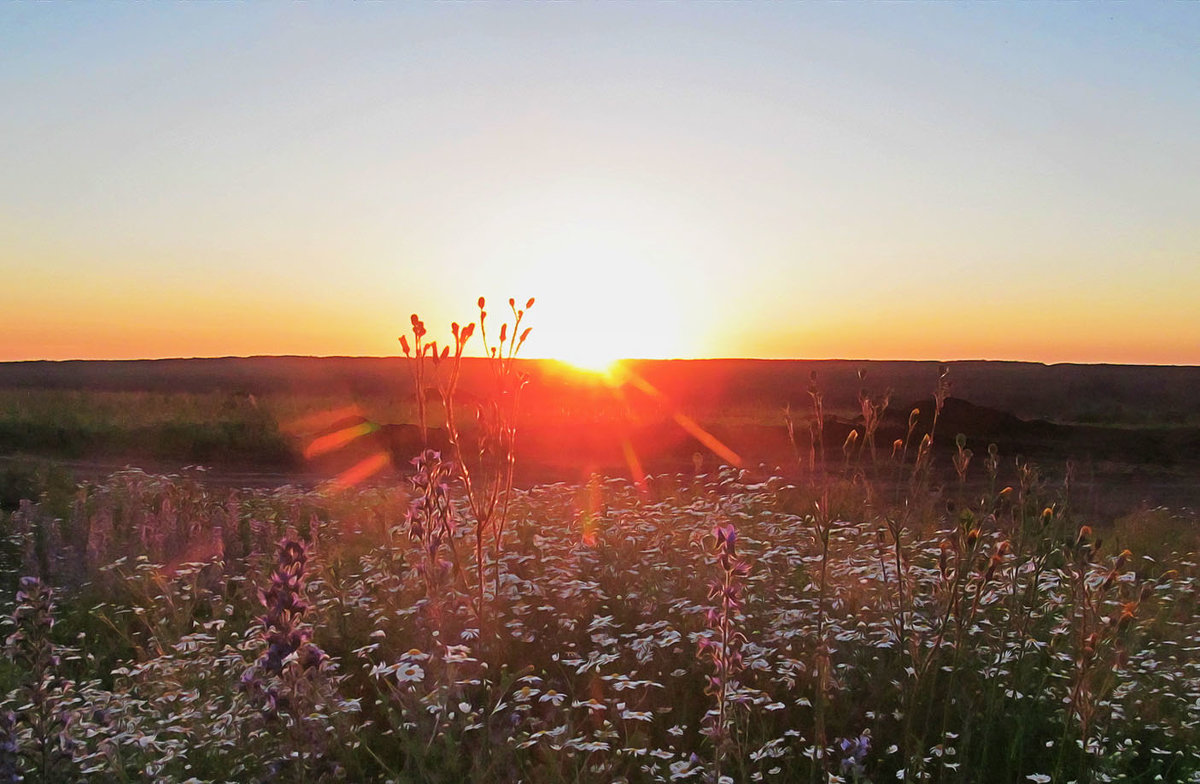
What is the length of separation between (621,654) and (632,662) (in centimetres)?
8

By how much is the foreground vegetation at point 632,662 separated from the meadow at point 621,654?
27 millimetres

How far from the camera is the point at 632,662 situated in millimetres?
5074

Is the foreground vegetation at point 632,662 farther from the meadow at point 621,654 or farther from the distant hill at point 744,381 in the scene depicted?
the distant hill at point 744,381

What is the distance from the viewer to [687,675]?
16.5 feet

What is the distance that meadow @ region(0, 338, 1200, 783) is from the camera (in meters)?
3.51

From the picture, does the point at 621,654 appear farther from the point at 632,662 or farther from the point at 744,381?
the point at 744,381

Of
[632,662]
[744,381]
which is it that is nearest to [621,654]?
[632,662]

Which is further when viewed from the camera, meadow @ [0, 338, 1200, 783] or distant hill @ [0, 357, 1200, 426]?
distant hill @ [0, 357, 1200, 426]

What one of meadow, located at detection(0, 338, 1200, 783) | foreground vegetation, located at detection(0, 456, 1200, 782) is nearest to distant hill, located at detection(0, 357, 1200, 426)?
meadow, located at detection(0, 338, 1200, 783)

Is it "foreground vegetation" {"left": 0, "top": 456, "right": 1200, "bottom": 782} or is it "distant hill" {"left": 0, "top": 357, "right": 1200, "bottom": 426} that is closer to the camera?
"foreground vegetation" {"left": 0, "top": 456, "right": 1200, "bottom": 782}

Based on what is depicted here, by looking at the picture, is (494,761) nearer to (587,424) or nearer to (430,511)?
(430,511)

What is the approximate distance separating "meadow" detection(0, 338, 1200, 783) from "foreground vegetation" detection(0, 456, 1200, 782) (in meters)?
0.03

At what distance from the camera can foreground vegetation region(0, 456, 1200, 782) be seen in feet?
11.5

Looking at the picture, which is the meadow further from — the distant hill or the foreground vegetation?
the distant hill
